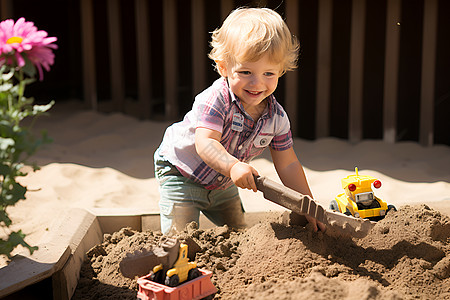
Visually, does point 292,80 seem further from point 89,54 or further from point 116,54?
point 89,54

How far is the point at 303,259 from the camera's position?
1708 millimetres

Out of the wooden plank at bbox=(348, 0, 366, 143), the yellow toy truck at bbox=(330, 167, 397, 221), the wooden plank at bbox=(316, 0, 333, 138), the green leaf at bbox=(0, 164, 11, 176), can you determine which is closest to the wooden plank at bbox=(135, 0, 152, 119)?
the wooden plank at bbox=(316, 0, 333, 138)

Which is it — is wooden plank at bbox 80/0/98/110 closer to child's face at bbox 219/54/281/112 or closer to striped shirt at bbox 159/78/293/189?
striped shirt at bbox 159/78/293/189

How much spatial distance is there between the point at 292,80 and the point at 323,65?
0.26 meters

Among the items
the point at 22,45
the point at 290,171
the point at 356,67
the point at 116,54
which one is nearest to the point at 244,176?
the point at 290,171

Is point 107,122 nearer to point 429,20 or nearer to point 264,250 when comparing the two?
point 429,20

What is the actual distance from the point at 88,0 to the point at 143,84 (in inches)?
32.0

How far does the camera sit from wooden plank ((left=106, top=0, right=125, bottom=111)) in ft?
15.2

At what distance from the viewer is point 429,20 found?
3.92 metres

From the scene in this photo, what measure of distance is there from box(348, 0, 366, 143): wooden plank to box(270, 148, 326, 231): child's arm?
2.05 meters

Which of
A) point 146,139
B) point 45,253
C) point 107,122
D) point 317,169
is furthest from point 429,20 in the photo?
point 45,253

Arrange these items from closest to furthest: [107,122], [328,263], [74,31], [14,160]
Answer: [14,160] → [328,263] → [107,122] → [74,31]

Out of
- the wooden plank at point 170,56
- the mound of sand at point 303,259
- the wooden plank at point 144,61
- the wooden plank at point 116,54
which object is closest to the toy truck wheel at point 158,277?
the mound of sand at point 303,259

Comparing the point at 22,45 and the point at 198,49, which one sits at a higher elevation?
the point at 22,45
